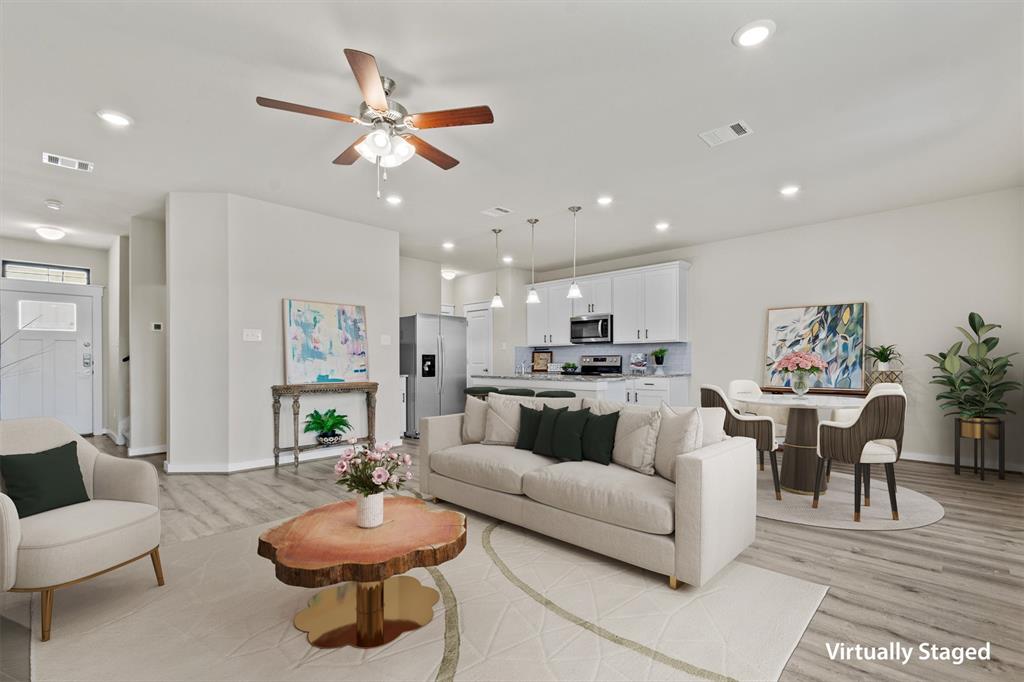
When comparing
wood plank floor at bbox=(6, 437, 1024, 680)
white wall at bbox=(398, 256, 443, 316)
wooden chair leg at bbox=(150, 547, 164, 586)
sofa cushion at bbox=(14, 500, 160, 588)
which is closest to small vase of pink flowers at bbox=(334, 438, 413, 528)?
sofa cushion at bbox=(14, 500, 160, 588)

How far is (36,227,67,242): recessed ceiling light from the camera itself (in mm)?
6133

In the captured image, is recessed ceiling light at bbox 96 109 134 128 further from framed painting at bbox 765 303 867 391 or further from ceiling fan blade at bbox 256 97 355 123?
framed painting at bbox 765 303 867 391

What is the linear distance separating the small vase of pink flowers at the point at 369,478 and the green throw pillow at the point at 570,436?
1445 millimetres

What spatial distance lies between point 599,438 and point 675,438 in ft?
1.76

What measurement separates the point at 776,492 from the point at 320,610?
11.4 feet

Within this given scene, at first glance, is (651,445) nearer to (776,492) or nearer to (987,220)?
(776,492)

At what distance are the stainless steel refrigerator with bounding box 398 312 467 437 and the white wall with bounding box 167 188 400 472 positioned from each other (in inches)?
73.6

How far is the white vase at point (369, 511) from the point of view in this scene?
7.15 feet

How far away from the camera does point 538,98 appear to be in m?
3.06

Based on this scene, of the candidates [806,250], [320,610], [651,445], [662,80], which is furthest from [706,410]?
[806,250]

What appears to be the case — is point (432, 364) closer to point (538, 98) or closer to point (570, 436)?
point (570, 436)

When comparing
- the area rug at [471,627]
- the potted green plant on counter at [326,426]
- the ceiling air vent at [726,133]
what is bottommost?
the area rug at [471,627]

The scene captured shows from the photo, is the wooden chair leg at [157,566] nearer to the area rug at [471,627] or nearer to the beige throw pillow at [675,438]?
the area rug at [471,627]

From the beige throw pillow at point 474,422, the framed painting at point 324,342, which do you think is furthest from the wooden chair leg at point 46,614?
the framed painting at point 324,342
